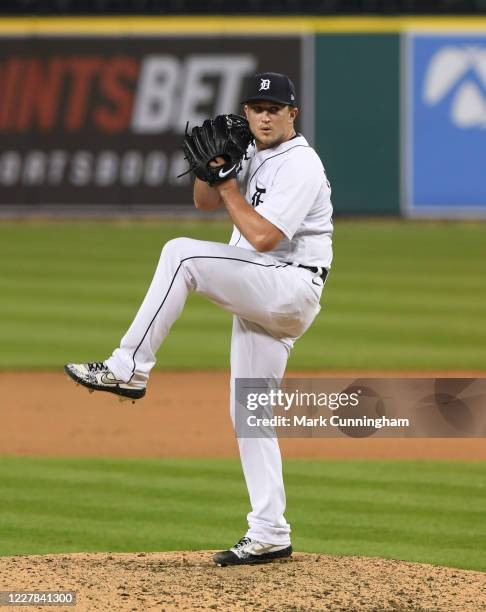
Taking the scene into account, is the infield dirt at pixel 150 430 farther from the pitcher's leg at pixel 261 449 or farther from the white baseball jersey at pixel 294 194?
the white baseball jersey at pixel 294 194

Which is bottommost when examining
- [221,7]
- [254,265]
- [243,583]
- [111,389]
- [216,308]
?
[243,583]

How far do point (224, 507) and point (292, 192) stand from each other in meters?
2.53

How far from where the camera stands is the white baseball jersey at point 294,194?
4.92 meters

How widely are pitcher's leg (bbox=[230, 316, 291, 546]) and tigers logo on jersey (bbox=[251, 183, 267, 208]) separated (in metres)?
0.47

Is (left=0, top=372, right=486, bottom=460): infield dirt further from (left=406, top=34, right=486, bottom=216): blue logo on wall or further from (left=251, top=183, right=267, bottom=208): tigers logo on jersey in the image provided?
(left=406, top=34, right=486, bottom=216): blue logo on wall

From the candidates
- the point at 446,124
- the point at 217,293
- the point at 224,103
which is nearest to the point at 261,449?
the point at 217,293

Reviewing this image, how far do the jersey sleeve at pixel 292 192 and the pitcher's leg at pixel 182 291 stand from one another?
8.0 inches

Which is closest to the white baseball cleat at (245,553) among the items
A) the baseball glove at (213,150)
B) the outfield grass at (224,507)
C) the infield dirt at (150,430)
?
the outfield grass at (224,507)

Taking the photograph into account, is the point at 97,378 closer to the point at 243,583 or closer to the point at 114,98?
the point at 243,583

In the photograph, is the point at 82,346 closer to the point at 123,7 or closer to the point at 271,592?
the point at 271,592

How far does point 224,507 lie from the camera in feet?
22.8

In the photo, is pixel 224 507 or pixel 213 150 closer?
pixel 213 150

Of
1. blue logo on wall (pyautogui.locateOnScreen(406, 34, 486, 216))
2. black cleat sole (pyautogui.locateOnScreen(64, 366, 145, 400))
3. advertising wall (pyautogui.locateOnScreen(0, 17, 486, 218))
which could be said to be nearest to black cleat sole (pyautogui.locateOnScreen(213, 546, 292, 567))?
black cleat sole (pyautogui.locateOnScreen(64, 366, 145, 400))

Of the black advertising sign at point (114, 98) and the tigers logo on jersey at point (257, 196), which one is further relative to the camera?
the black advertising sign at point (114, 98)
